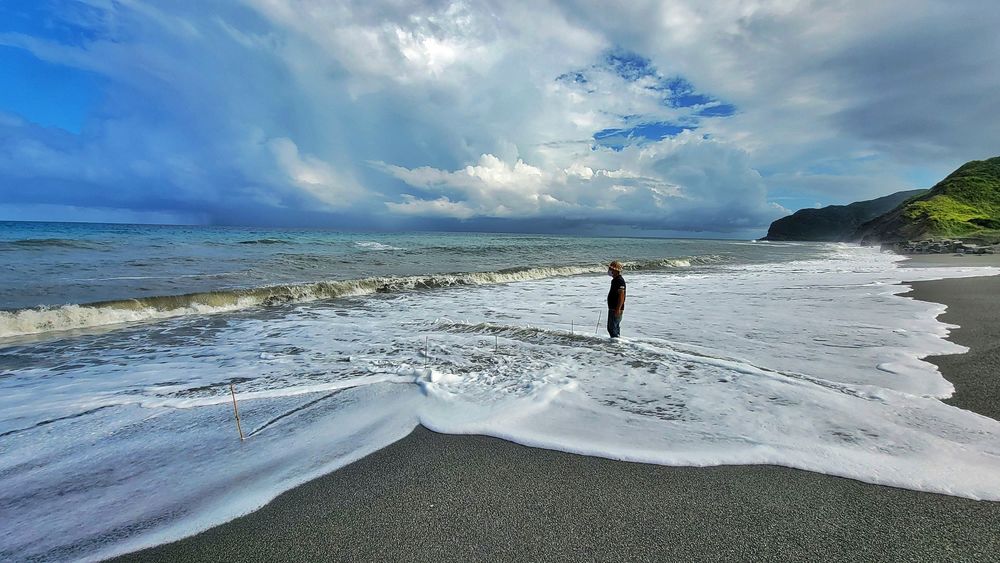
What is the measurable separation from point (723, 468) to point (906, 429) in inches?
93.5

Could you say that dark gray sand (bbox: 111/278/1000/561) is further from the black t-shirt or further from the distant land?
the distant land

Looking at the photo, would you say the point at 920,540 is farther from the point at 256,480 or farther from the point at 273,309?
the point at 273,309

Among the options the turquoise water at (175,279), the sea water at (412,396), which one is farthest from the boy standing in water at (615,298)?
the turquoise water at (175,279)

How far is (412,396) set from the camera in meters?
6.14

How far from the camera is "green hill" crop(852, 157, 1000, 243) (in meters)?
60.1

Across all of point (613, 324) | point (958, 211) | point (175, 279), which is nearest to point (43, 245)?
point (175, 279)

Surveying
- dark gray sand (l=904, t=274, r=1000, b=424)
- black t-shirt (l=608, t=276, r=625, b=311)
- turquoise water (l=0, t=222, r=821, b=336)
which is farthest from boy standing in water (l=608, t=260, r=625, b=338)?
turquoise water (l=0, t=222, r=821, b=336)

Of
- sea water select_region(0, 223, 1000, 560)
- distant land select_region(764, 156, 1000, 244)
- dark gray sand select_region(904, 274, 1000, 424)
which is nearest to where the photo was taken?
sea water select_region(0, 223, 1000, 560)

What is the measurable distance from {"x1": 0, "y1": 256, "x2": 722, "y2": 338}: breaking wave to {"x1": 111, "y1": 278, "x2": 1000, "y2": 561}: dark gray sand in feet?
42.9

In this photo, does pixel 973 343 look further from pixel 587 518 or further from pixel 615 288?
pixel 587 518

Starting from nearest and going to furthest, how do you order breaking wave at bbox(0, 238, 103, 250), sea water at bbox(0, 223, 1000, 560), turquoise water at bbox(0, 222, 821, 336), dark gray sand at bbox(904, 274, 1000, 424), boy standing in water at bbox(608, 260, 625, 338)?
1. sea water at bbox(0, 223, 1000, 560)
2. dark gray sand at bbox(904, 274, 1000, 424)
3. boy standing in water at bbox(608, 260, 625, 338)
4. turquoise water at bbox(0, 222, 821, 336)
5. breaking wave at bbox(0, 238, 103, 250)

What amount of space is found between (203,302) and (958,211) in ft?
329

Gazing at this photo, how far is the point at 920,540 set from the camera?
2.85 m

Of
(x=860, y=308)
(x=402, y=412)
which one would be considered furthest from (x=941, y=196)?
(x=402, y=412)
